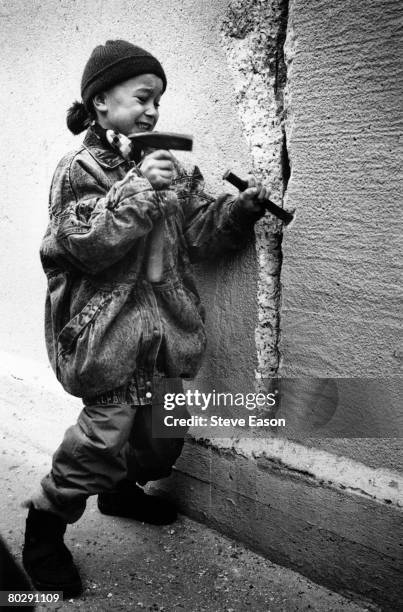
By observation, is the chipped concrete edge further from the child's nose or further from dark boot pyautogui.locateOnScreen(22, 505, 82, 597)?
the child's nose

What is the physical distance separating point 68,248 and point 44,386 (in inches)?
48.3

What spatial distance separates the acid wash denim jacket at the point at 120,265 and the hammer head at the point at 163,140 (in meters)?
0.09

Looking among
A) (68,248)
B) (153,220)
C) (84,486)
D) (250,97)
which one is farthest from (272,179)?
(84,486)

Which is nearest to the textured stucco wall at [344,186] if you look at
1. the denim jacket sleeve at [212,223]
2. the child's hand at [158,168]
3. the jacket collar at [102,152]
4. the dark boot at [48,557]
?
the denim jacket sleeve at [212,223]

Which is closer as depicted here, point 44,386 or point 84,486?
point 84,486

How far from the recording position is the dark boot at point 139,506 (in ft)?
7.20

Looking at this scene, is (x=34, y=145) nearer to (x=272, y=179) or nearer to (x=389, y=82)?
(x=272, y=179)

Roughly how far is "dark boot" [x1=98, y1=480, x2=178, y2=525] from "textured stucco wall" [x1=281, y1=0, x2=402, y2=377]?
2.54 ft

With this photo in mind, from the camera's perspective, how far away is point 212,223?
6.34 feet

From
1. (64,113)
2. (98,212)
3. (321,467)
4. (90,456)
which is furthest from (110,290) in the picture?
(64,113)

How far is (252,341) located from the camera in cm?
203

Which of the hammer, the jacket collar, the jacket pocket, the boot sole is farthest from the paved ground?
the jacket collar

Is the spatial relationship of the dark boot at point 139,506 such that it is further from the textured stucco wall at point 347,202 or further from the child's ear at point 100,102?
the child's ear at point 100,102

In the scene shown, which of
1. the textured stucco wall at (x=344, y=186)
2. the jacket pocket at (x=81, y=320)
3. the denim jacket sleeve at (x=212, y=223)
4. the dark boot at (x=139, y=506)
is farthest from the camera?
the dark boot at (x=139, y=506)
